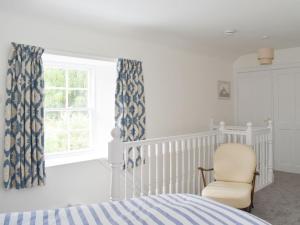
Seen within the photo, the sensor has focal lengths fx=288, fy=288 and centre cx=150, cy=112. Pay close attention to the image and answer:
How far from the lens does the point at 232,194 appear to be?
321cm

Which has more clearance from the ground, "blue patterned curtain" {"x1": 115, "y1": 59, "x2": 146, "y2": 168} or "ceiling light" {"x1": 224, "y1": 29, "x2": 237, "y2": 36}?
"ceiling light" {"x1": 224, "y1": 29, "x2": 237, "y2": 36}

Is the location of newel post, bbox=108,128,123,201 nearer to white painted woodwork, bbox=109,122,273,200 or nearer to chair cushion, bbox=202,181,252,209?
white painted woodwork, bbox=109,122,273,200

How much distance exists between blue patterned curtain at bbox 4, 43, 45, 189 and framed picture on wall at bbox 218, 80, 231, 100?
3.66m

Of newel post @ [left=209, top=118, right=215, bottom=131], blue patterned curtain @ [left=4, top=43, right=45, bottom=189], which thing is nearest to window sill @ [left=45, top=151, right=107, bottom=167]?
blue patterned curtain @ [left=4, top=43, right=45, bottom=189]

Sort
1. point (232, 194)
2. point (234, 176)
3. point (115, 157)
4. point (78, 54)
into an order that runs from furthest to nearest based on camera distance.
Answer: point (234, 176), point (78, 54), point (232, 194), point (115, 157)

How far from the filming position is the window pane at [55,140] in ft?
12.1

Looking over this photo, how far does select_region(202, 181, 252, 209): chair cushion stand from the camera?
125 inches

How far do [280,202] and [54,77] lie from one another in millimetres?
3446

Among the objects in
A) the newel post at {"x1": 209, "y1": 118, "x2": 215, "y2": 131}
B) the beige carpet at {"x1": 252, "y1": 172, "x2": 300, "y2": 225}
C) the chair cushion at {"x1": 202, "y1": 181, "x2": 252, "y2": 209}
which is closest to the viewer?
the chair cushion at {"x1": 202, "y1": 181, "x2": 252, "y2": 209}

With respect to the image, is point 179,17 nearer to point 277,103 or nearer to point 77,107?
point 77,107

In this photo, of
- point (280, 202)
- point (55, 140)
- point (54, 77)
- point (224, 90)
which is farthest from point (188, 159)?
point (224, 90)

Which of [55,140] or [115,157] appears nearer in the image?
[115,157]

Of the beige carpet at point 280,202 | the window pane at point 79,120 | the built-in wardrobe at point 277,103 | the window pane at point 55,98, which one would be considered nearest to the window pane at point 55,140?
the window pane at point 79,120

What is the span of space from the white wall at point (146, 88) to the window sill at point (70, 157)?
63 mm
